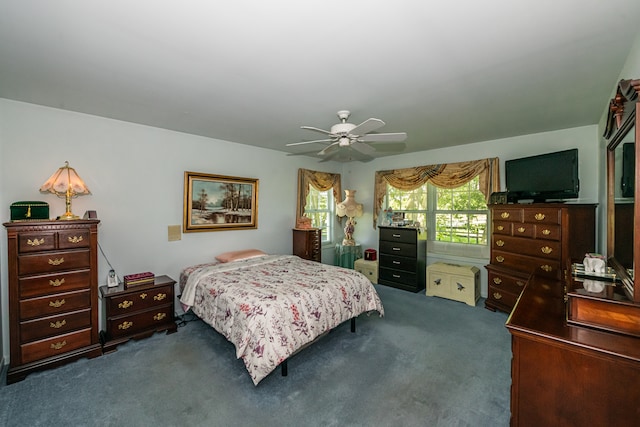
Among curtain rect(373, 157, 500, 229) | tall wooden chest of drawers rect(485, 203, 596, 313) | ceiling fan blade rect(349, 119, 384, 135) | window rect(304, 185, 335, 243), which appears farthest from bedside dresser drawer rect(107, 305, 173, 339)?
tall wooden chest of drawers rect(485, 203, 596, 313)

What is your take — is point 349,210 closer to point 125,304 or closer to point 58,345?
point 125,304

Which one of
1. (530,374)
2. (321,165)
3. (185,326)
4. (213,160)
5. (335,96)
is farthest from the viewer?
(321,165)

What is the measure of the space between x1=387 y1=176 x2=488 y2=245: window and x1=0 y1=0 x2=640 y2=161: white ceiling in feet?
5.48

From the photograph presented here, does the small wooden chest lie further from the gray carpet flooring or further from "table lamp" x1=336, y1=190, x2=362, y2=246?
"table lamp" x1=336, y1=190, x2=362, y2=246

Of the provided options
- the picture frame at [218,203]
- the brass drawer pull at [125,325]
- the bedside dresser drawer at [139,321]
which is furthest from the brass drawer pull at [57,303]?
the picture frame at [218,203]

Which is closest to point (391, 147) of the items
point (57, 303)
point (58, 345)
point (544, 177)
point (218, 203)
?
point (544, 177)

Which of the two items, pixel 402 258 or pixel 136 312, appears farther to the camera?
pixel 402 258

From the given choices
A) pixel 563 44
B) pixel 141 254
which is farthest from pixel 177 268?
pixel 563 44

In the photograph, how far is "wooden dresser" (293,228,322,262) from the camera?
4578mm

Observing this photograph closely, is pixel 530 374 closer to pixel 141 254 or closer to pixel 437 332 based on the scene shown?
pixel 437 332

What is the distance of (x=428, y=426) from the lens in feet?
5.74

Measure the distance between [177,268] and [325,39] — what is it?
10.8 feet

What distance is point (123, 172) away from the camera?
314 centimetres

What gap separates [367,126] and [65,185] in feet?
9.50
